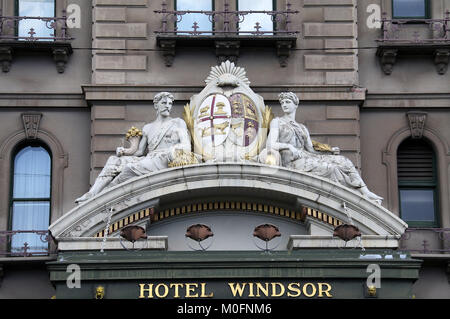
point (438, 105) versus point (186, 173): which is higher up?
point (438, 105)

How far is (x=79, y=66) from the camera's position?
35500mm

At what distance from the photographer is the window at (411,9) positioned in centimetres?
3628

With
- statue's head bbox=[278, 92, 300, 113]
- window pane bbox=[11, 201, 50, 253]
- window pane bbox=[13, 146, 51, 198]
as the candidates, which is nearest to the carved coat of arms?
statue's head bbox=[278, 92, 300, 113]

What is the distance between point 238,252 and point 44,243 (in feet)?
20.8

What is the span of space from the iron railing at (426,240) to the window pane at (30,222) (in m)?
7.98

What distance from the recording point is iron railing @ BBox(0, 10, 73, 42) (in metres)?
35.5

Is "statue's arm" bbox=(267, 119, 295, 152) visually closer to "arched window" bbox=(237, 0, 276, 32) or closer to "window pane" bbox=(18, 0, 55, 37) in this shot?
"arched window" bbox=(237, 0, 276, 32)

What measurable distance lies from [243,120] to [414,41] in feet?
17.7

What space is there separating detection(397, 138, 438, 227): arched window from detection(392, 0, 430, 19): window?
3047mm

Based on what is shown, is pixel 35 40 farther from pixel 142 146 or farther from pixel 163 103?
pixel 142 146

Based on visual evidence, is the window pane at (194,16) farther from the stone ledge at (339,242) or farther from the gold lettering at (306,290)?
the gold lettering at (306,290)

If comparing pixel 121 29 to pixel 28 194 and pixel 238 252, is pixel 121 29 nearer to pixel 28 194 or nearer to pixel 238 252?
pixel 28 194
